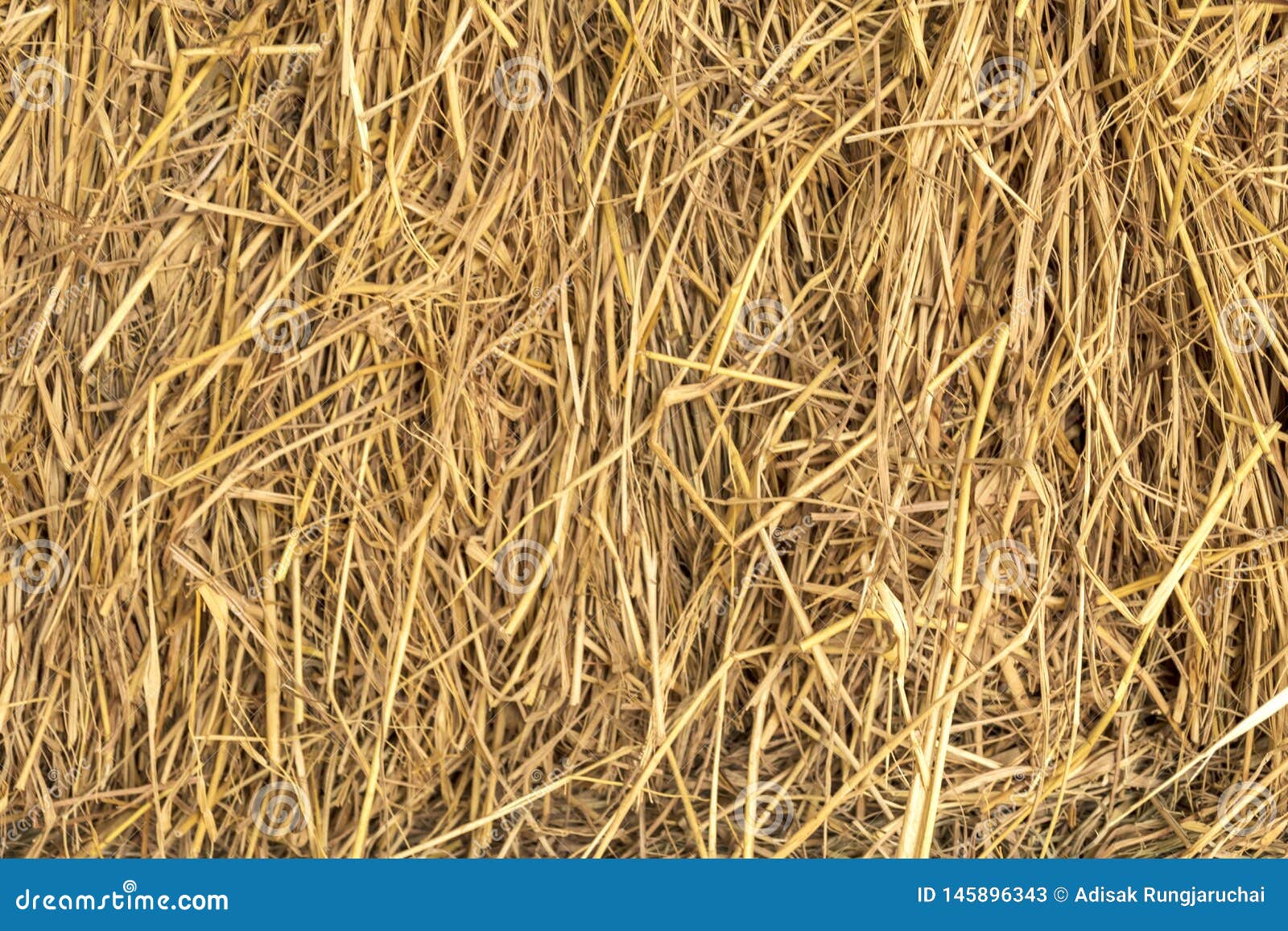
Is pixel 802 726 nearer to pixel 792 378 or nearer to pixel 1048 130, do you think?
pixel 792 378

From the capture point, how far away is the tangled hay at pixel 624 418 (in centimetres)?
102

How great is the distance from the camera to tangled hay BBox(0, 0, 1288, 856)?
1.02 meters

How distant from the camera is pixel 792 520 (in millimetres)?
1042

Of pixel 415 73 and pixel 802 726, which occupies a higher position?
pixel 415 73

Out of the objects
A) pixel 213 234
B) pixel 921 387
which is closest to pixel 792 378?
pixel 921 387

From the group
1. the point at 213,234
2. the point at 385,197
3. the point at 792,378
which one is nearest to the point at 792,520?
the point at 792,378

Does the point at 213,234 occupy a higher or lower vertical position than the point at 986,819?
higher

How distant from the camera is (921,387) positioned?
102 centimetres

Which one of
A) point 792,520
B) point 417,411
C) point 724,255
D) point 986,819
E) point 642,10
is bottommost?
point 986,819

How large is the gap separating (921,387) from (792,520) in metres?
0.17

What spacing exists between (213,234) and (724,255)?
49 cm

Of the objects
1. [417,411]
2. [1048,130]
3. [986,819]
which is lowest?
[986,819]

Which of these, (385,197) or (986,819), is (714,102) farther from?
(986,819)

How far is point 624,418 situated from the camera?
1.02 meters
